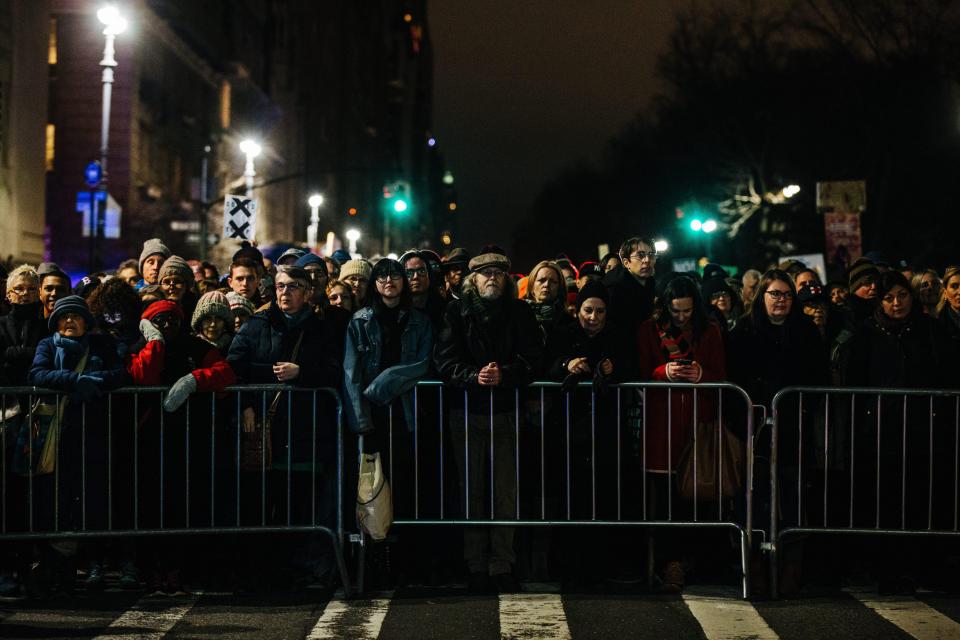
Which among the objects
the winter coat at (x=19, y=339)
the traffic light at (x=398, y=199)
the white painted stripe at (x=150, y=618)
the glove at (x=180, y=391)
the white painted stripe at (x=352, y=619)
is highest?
the traffic light at (x=398, y=199)

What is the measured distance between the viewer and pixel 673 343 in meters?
8.99

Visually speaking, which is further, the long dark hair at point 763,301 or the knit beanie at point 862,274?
the knit beanie at point 862,274

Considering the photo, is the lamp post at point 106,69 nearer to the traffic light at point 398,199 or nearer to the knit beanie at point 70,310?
the traffic light at point 398,199

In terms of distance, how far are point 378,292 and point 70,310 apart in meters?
1.92

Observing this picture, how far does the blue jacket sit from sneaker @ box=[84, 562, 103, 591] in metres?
1.86

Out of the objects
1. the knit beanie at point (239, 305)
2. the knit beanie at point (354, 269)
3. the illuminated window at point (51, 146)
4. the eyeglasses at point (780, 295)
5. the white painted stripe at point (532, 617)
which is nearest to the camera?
the white painted stripe at point (532, 617)

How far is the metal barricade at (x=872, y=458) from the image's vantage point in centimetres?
890

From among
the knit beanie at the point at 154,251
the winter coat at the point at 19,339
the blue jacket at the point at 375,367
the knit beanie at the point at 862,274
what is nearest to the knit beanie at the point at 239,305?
the winter coat at the point at 19,339

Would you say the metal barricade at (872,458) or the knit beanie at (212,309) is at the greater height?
the knit beanie at (212,309)

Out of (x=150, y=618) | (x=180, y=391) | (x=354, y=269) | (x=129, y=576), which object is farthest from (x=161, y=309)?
(x=354, y=269)

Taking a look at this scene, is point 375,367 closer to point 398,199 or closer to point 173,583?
point 173,583

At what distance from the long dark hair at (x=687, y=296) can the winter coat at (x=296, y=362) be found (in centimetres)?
211

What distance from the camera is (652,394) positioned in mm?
8852

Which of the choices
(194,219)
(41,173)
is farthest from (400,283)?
(194,219)
